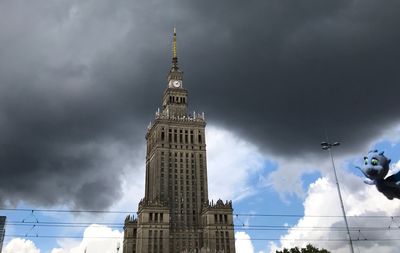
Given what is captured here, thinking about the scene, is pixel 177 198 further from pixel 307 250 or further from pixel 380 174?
pixel 380 174

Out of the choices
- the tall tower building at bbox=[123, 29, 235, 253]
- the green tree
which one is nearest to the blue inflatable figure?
the green tree

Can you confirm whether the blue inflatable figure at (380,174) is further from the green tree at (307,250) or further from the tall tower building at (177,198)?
the tall tower building at (177,198)

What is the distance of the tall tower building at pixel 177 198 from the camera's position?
6019 inches

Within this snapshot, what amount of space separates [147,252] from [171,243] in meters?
11.3

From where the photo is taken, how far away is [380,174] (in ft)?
116

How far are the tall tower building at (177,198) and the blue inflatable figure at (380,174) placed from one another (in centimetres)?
11233

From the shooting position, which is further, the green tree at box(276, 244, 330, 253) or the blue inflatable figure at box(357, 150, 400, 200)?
the green tree at box(276, 244, 330, 253)

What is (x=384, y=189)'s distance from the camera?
3622 centimetres

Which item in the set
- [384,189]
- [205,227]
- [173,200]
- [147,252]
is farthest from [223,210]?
[384,189]

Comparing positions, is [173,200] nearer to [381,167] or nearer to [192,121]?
[192,121]

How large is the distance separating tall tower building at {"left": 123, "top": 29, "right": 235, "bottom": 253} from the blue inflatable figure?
112 metres

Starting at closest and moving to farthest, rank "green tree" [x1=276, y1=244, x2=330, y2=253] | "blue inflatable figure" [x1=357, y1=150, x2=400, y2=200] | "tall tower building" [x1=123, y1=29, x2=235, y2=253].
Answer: "blue inflatable figure" [x1=357, y1=150, x2=400, y2=200] < "green tree" [x1=276, y1=244, x2=330, y2=253] < "tall tower building" [x1=123, y1=29, x2=235, y2=253]

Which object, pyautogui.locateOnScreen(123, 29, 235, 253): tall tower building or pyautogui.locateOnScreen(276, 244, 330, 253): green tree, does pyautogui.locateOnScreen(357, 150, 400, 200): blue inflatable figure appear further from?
pyautogui.locateOnScreen(123, 29, 235, 253): tall tower building

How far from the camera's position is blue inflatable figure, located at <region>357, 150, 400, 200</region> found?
35375 mm
